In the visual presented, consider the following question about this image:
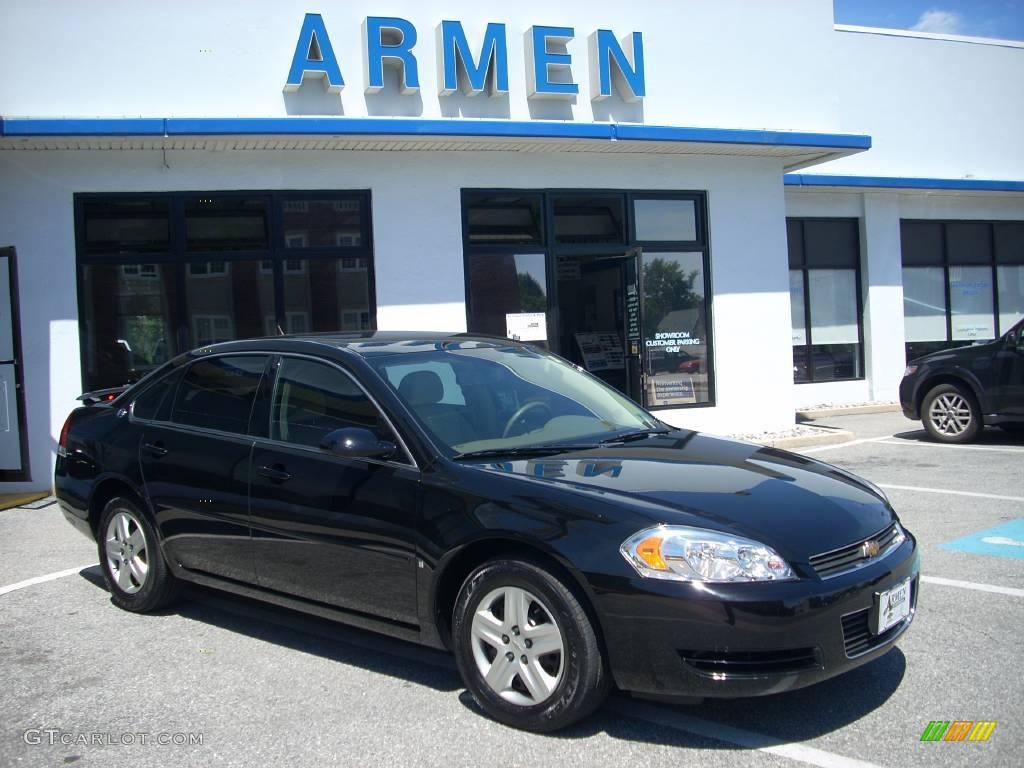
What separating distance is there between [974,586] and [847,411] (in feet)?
35.1

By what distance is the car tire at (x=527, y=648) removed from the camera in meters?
3.56

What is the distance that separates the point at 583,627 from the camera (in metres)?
3.54

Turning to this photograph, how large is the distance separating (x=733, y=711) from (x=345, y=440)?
2.02 meters

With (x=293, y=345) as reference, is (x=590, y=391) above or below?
below

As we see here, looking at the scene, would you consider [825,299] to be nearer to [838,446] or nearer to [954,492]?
[838,446]

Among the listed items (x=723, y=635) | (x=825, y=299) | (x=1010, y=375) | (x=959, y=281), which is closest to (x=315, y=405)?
(x=723, y=635)

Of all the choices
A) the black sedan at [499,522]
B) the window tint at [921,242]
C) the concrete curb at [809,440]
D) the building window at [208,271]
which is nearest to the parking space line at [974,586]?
the black sedan at [499,522]

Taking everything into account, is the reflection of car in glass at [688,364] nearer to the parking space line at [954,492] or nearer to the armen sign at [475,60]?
the armen sign at [475,60]

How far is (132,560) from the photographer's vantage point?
5613 mm

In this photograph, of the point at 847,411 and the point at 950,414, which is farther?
the point at 847,411

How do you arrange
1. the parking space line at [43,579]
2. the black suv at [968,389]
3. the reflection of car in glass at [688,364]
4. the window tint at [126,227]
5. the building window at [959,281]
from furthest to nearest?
the building window at [959,281] < the reflection of car in glass at [688,364] < the black suv at [968,389] < the window tint at [126,227] < the parking space line at [43,579]

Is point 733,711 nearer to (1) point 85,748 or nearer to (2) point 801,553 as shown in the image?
(2) point 801,553

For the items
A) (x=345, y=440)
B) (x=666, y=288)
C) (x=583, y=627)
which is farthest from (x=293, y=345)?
(x=666, y=288)

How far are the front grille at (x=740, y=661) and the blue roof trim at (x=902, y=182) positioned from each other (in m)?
12.7
